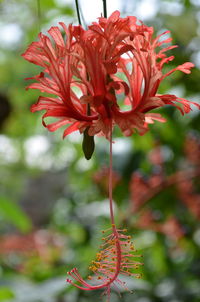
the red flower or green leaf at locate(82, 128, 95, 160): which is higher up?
the red flower

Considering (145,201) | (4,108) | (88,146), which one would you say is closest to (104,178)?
(145,201)

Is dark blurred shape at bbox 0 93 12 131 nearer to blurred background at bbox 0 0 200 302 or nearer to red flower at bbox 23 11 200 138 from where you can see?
blurred background at bbox 0 0 200 302

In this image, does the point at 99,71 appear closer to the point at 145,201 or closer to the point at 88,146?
the point at 88,146

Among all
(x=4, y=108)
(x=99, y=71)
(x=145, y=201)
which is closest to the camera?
(x=99, y=71)

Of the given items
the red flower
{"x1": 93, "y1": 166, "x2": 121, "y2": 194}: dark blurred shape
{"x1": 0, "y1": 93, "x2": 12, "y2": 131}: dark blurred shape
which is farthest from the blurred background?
{"x1": 0, "y1": 93, "x2": 12, "y2": 131}: dark blurred shape

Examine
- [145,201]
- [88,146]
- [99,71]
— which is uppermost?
[99,71]

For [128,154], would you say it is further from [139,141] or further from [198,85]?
[198,85]

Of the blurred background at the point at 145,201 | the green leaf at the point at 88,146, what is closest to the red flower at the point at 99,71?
the green leaf at the point at 88,146

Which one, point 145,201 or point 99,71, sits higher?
point 99,71

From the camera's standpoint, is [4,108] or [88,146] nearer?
[88,146]
